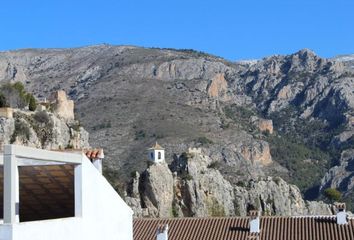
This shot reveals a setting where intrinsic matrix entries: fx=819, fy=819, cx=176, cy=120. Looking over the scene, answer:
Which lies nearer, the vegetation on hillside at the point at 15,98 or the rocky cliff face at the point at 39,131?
the rocky cliff face at the point at 39,131

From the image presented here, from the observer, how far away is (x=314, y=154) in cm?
16150

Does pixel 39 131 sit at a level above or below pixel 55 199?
above

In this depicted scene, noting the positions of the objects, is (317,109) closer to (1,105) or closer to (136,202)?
(136,202)

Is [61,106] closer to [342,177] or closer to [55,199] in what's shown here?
[55,199]

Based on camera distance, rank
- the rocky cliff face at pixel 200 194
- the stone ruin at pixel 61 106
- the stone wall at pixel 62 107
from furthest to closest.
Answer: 1. the rocky cliff face at pixel 200 194
2. the stone wall at pixel 62 107
3. the stone ruin at pixel 61 106

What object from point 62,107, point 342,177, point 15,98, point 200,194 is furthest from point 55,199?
point 342,177

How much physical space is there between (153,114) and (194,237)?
105m

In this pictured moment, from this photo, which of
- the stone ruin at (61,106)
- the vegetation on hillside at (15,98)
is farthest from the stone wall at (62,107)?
the vegetation on hillside at (15,98)

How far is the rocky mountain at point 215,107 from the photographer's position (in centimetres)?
12838

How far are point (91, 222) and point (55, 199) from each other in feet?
3.63

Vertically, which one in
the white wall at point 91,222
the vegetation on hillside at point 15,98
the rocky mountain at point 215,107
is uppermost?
the rocky mountain at point 215,107

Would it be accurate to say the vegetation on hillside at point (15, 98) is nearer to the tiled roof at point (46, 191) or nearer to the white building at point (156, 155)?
the white building at point (156, 155)

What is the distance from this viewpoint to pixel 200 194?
3088 inches

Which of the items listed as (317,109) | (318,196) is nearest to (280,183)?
(318,196)
